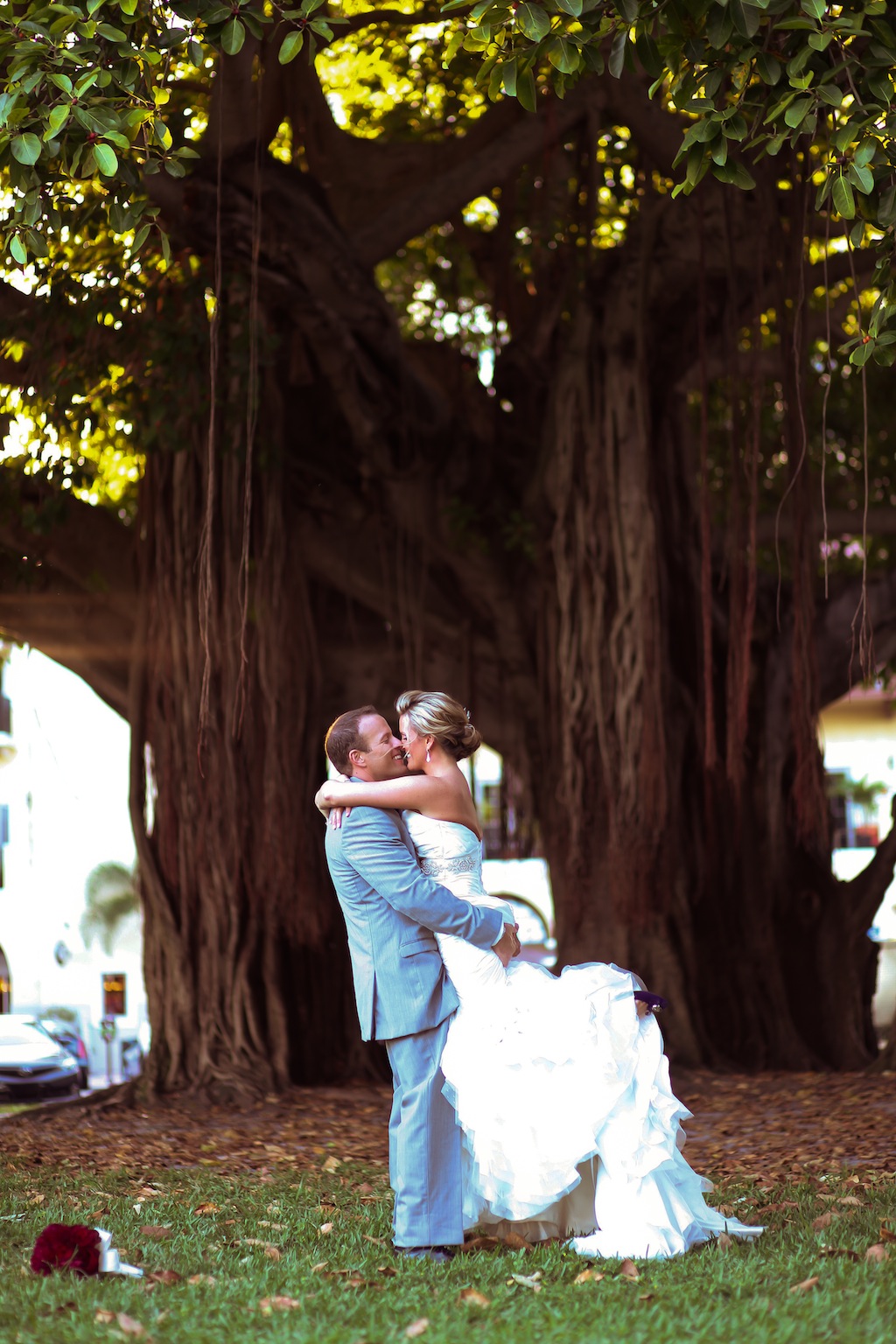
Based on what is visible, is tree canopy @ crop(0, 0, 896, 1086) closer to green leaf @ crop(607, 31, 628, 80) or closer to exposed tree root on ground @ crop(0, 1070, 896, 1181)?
exposed tree root on ground @ crop(0, 1070, 896, 1181)

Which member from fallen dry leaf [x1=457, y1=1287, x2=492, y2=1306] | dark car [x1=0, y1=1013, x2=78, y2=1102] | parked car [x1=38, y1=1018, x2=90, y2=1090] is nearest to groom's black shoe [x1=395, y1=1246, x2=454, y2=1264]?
fallen dry leaf [x1=457, y1=1287, x2=492, y2=1306]

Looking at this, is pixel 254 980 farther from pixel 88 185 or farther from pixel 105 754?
pixel 105 754

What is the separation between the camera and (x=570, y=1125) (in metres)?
3.15

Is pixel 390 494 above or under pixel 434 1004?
above

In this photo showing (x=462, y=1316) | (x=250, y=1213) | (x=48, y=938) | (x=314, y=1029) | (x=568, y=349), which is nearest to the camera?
(x=462, y=1316)

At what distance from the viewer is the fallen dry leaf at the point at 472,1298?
274cm

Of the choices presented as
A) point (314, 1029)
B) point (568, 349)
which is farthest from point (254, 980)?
point (568, 349)

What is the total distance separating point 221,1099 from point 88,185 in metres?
3.92

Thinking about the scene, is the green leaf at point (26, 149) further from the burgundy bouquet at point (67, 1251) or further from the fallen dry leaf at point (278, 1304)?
the fallen dry leaf at point (278, 1304)

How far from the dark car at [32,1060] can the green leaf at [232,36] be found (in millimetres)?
9688

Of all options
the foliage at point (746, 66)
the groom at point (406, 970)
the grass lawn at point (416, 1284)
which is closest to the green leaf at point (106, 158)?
the foliage at point (746, 66)

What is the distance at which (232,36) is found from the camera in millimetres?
3525

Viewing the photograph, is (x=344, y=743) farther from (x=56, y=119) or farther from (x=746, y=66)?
(x=746, y=66)

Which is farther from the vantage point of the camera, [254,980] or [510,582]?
[510,582]
